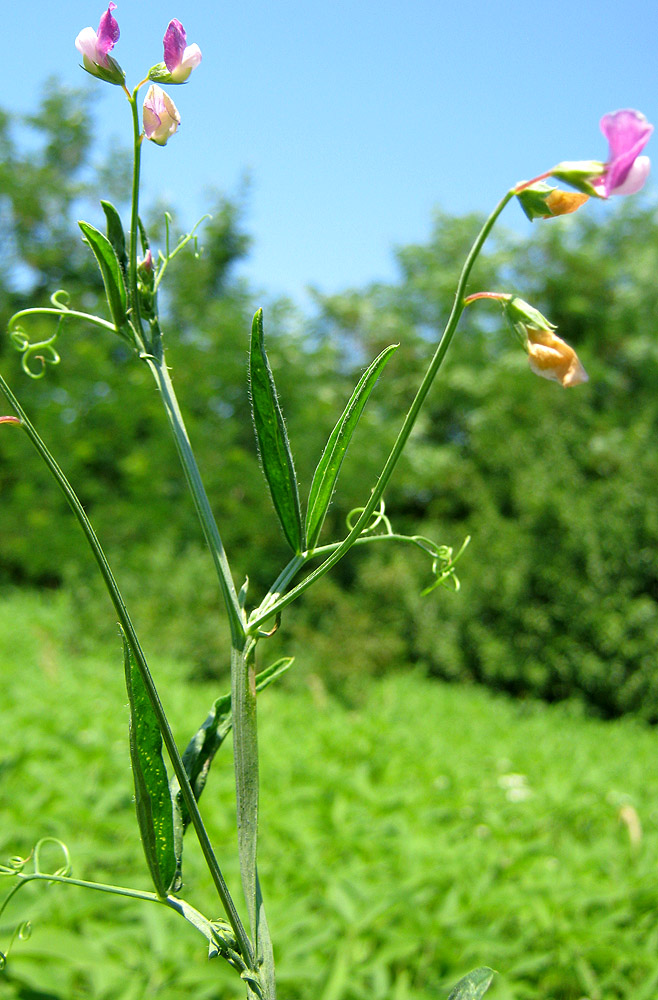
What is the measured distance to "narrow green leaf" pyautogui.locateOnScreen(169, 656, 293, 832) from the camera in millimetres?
592

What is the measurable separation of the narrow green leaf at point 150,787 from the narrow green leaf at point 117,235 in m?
0.26

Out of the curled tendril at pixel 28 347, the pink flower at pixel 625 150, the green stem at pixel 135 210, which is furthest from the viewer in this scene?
the curled tendril at pixel 28 347

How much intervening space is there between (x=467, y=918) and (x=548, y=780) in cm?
140

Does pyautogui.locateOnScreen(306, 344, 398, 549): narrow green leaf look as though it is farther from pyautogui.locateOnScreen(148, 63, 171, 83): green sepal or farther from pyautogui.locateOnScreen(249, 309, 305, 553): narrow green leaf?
pyautogui.locateOnScreen(148, 63, 171, 83): green sepal

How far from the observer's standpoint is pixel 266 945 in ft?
1.72

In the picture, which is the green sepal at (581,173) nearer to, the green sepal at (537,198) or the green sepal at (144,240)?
the green sepal at (537,198)

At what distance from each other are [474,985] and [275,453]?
383mm

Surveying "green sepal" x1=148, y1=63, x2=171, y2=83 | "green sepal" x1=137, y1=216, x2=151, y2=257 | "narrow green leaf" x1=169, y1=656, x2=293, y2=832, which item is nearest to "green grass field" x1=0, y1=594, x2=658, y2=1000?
"narrow green leaf" x1=169, y1=656, x2=293, y2=832

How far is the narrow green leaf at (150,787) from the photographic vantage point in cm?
54

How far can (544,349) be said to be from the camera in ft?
1.60

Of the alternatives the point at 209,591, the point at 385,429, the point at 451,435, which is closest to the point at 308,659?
the point at 209,591

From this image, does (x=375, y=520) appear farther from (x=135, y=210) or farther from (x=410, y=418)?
(x=135, y=210)

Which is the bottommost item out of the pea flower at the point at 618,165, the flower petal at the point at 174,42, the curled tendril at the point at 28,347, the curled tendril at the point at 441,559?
the curled tendril at the point at 441,559

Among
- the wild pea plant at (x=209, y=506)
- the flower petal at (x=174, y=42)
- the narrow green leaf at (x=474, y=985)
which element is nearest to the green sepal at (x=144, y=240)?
the wild pea plant at (x=209, y=506)
